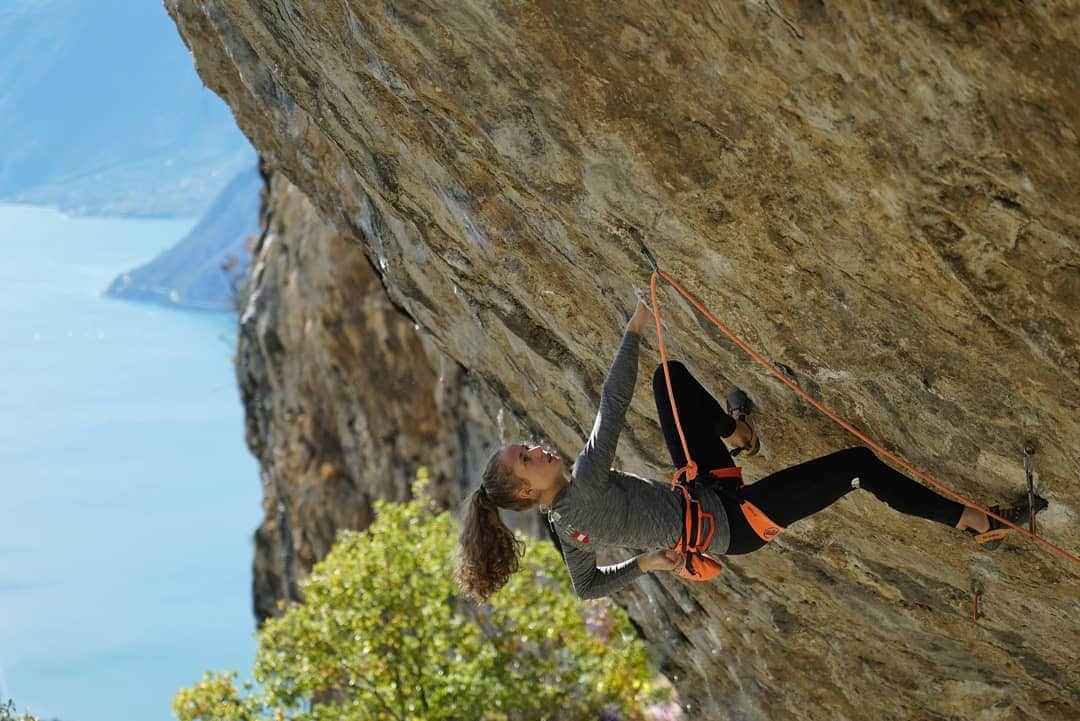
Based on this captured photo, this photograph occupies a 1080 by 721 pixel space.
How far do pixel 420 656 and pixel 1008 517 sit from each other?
8801mm

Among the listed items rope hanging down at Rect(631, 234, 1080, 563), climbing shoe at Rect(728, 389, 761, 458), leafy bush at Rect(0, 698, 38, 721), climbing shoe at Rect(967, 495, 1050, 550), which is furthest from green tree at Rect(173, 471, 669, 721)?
climbing shoe at Rect(967, 495, 1050, 550)

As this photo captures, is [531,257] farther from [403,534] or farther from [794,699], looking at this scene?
[403,534]

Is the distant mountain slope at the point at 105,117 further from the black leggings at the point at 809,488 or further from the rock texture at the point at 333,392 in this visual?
the black leggings at the point at 809,488

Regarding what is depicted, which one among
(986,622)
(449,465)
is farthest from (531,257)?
(449,465)

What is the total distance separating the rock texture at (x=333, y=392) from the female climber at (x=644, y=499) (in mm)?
11152

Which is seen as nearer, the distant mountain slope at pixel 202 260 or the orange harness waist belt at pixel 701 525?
the orange harness waist belt at pixel 701 525

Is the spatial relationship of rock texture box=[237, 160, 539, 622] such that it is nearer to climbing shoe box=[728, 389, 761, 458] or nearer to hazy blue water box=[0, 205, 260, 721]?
hazy blue water box=[0, 205, 260, 721]

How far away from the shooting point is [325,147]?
307 inches

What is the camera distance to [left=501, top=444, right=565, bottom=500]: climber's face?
4.67 metres

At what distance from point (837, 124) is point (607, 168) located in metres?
1.08

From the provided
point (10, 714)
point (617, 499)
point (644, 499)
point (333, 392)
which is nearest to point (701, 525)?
point (644, 499)

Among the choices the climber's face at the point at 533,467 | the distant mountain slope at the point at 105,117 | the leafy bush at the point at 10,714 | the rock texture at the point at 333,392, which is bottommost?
the distant mountain slope at the point at 105,117

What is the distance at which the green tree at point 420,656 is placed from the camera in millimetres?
12336

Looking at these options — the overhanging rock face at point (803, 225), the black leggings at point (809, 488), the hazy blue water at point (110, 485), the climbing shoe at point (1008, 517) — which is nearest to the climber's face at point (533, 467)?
the black leggings at point (809, 488)
